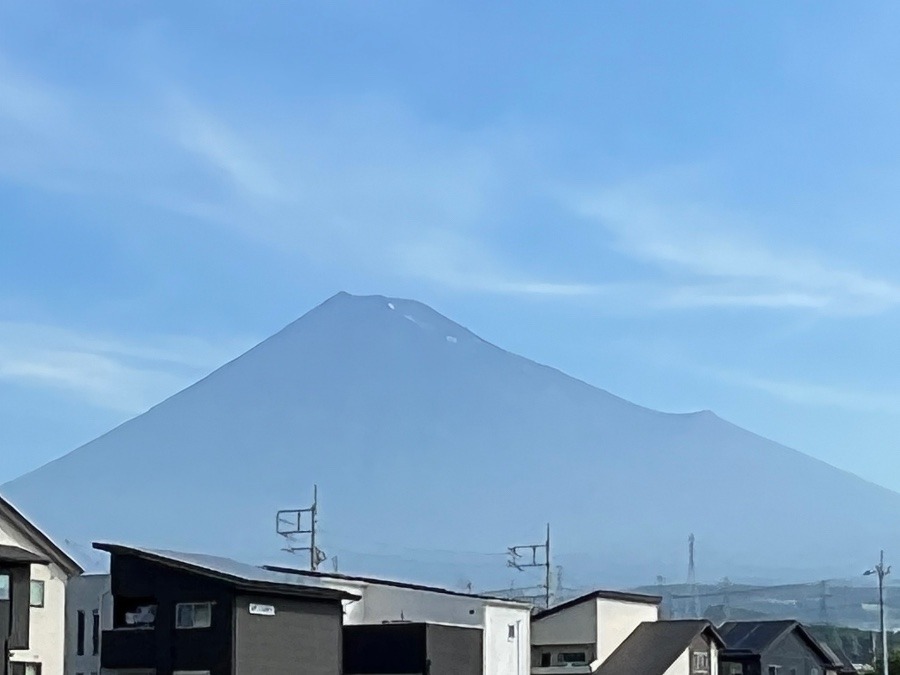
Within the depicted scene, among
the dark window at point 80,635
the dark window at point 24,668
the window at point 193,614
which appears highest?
the window at point 193,614

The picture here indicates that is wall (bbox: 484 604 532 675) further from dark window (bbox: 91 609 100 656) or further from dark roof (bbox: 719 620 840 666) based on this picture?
dark roof (bbox: 719 620 840 666)

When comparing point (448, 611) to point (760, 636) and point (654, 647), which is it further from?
point (760, 636)

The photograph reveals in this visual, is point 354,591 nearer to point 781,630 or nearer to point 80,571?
point 80,571

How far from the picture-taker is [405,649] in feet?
115

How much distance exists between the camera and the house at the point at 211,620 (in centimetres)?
3088

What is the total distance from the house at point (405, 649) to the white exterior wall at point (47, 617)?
21.6ft

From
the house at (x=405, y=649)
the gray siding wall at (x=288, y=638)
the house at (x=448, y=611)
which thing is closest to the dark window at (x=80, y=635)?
the house at (x=448, y=611)

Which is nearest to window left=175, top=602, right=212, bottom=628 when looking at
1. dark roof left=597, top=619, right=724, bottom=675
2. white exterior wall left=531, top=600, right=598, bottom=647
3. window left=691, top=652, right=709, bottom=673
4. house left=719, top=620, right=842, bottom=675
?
white exterior wall left=531, top=600, right=598, bottom=647

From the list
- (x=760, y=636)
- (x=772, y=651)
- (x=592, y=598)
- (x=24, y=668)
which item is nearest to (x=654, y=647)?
(x=592, y=598)

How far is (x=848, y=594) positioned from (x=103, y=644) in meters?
171

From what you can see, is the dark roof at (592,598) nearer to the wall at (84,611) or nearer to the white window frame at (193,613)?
the wall at (84,611)

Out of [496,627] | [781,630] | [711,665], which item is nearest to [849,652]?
[781,630]

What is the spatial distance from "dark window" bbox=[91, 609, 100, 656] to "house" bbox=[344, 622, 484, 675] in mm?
6026

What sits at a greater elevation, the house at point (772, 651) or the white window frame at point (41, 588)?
the white window frame at point (41, 588)
